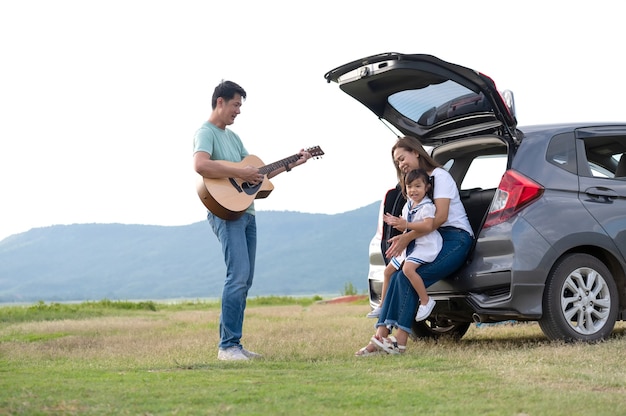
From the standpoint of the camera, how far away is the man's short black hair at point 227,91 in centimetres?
758

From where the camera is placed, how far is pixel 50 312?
699 inches

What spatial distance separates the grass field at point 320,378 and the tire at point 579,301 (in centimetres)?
17

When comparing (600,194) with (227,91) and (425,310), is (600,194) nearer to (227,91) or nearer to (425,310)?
(425,310)

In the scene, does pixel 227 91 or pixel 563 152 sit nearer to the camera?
pixel 563 152

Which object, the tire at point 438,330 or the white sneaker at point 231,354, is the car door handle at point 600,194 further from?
the white sneaker at point 231,354

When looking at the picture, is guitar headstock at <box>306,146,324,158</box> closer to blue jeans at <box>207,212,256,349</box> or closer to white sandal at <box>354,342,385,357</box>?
blue jeans at <box>207,212,256,349</box>

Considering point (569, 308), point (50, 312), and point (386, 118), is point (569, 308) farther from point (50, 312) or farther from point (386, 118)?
point (50, 312)

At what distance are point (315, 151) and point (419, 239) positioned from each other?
133 cm

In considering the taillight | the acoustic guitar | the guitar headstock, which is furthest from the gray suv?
the acoustic guitar

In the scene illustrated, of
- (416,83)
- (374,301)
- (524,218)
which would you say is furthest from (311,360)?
(416,83)

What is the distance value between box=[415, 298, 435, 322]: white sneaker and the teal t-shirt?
165 centimetres

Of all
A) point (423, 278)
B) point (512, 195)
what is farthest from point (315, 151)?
point (512, 195)

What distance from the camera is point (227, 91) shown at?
24.8ft

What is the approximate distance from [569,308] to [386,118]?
2.39 m
